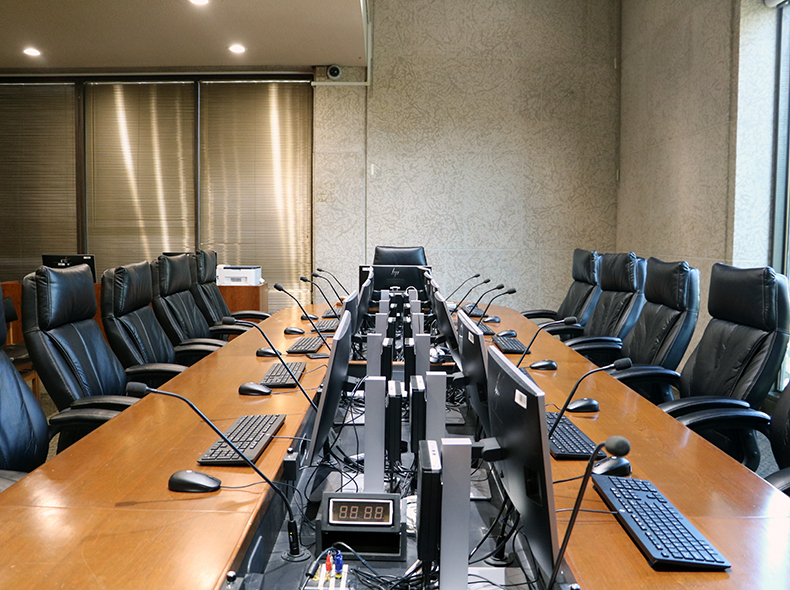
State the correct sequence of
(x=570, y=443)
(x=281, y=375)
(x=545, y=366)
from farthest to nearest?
1. (x=545, y=366)
2. (x=281, y=375)
3. (x=570, y=443)

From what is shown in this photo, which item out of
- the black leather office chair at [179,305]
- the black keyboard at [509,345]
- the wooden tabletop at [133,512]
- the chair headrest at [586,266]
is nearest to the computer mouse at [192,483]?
the wooden tabletop at [133,512]

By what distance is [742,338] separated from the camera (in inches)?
95.7

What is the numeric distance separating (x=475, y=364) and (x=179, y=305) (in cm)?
274

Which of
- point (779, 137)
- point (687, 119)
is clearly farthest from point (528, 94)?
point (779, 137)

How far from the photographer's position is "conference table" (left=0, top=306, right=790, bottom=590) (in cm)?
107

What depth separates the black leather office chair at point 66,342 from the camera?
2.32 metres

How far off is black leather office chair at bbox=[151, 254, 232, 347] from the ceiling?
6.73ft

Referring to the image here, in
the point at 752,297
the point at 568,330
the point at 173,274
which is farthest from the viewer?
the point at 568,330

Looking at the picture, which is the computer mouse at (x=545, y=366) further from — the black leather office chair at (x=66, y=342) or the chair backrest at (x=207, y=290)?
the chair backrest at (x=207, y=290)

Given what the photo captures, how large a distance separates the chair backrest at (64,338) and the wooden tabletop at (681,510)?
1888mm

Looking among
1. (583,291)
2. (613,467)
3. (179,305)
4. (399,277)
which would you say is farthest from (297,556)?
(583,291)

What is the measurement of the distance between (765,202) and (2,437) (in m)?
4.61

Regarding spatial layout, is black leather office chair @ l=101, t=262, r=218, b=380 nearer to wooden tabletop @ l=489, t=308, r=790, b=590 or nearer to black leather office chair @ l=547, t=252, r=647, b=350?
wooden tabletop @ l=489, t=308, r=790, b=590

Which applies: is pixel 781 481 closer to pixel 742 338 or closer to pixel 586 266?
pixel 742 338
